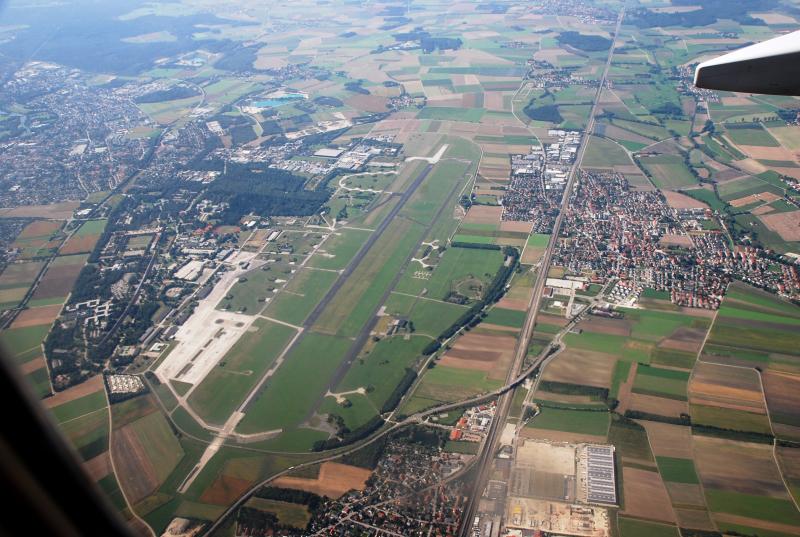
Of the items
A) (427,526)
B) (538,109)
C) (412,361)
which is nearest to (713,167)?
(538,109)

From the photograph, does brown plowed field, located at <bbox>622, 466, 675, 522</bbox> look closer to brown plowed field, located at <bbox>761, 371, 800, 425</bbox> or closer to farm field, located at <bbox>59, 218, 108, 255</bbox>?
brown plowed field, located at <bbox>761, 371, 800, 425</bbox>

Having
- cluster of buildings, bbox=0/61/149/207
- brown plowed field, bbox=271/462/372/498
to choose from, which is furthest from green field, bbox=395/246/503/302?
cluster of buildings, bbox=0/61/149/207

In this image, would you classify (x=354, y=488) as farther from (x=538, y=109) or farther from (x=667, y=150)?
(x=538, y=109)

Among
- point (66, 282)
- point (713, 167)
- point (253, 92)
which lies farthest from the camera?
point (253, 92)

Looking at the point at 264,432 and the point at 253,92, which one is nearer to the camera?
the point at 264,432

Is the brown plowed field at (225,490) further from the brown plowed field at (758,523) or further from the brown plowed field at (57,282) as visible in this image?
the brown plowed field at (57,282)

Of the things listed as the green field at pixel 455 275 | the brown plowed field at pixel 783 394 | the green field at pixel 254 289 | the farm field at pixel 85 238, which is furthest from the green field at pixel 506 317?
the farm field at pixel 85 238
